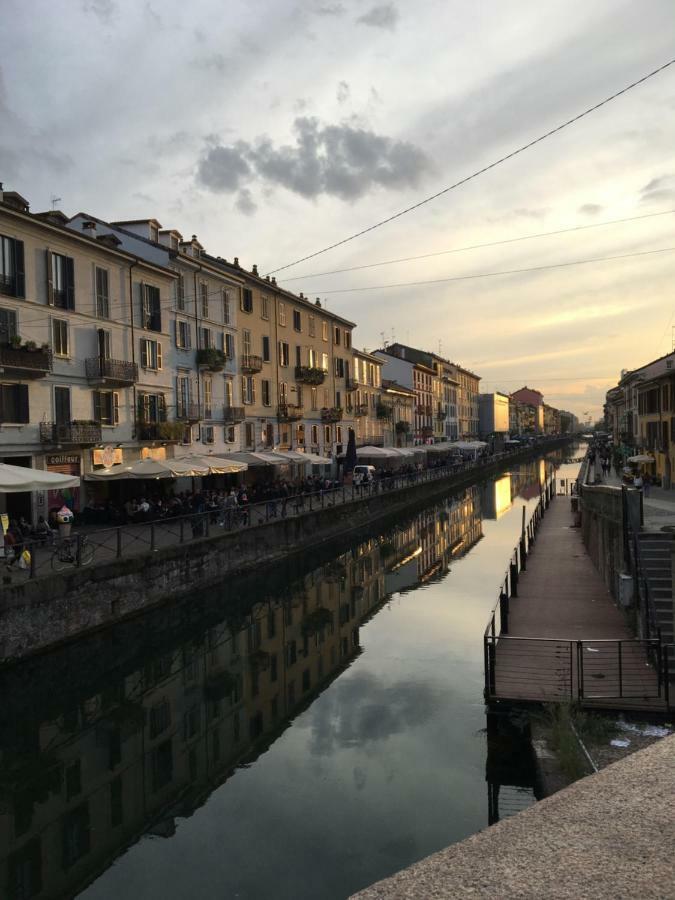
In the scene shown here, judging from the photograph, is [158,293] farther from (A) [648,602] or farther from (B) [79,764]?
(A) [648,602]

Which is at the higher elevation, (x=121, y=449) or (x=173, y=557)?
(x=121, y=449)

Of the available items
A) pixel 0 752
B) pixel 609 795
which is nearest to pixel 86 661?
pixel 0 752

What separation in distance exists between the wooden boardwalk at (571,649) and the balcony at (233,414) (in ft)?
65.9

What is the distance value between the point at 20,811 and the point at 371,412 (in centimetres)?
5613

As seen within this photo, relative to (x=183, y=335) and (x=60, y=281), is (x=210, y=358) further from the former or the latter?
(x=60, y=281)

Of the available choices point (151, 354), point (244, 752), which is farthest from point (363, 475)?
point (244, 752)

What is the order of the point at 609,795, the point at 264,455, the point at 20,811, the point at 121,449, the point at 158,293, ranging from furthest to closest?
the point at 264,455
the point at 158,293
the point at 121,449
the point at 20,811
the point at 609,795

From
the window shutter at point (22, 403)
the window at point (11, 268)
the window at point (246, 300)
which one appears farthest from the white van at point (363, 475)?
the window at point (11, 268)

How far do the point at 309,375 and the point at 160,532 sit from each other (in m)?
27.2

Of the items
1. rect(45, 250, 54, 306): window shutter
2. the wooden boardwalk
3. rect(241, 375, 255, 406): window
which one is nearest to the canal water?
the wooden boardwalk

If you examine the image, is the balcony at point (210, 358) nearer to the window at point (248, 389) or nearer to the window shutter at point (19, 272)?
the window at point (248, 389)

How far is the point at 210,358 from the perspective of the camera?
35.8 m

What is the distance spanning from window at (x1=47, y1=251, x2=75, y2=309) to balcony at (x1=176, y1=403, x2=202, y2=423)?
815 cm

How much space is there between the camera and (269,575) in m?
26.7
